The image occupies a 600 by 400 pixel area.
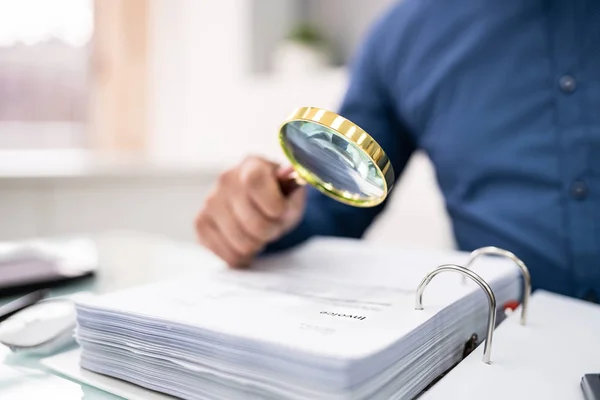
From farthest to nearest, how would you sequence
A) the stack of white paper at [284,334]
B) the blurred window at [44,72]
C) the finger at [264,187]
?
the blurred window at [44,72] < the finger at [264,187] < the stack of white paper at [284,334]

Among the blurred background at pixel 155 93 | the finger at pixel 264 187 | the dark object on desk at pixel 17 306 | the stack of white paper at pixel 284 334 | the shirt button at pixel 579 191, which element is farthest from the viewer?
the blurred background at pixel 155 93

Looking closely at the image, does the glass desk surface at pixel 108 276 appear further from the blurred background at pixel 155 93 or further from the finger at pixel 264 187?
the blurred background at pixel 155 93

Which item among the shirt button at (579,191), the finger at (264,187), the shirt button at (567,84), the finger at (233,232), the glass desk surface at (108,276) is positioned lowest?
the glass desk surface at (108,276)

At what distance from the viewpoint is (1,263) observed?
2.44 feet

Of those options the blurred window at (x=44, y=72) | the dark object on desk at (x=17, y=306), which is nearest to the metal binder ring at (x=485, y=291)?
the dark object on desk at (x=17, y=306)

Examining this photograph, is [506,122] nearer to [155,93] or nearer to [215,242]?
[215,242]

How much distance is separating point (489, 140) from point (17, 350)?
2.00 feet

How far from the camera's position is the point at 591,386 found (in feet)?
1.05

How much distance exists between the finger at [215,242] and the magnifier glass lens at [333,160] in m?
0.16

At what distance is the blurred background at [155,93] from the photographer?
1862mm

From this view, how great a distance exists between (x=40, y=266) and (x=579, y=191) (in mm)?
655

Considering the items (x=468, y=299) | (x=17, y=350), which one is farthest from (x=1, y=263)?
(x=468, y=299)

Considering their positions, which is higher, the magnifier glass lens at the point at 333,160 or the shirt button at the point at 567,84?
the shirt button at the point at 567,84

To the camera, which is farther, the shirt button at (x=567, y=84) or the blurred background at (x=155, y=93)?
the blurred background at (x=155, y=93)
